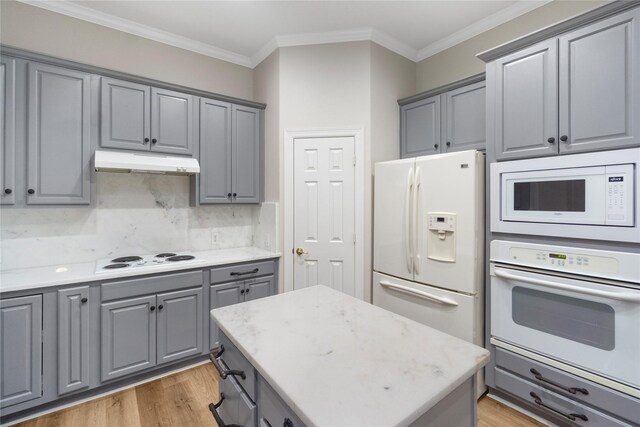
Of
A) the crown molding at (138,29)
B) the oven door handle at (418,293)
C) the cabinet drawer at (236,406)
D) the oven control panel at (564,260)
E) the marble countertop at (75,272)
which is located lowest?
the cabinet drawer at (236,406)

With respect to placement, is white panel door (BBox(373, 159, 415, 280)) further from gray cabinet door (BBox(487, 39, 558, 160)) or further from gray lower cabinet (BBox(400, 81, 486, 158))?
gray cabinet door (BBox(487, 39, 558, 160))

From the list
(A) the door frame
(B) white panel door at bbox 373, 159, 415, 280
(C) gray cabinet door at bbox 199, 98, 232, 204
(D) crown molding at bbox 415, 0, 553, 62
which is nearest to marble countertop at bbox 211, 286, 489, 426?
(B) white panel door at bbox 373, 159, 415, 280

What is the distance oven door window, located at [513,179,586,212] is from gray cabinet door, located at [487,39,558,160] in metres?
0.20

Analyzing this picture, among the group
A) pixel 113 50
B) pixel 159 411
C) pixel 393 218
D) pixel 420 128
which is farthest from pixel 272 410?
pixel 113 50

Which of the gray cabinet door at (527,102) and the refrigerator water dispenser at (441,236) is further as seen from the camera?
the refrigerator water dispenser at (441,236)

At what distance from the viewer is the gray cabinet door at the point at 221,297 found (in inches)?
103

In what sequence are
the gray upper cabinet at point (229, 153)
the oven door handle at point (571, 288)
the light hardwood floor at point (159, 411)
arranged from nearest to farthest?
the oven door handle at point (571, 288) → the light hardwood floor at point (159, 411) → the gray upper cabinet at point (229, 153)

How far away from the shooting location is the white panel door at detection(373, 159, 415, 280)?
2398mm

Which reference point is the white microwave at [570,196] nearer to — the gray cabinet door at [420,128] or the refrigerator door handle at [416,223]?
the refrigerator door handle at [416,223]

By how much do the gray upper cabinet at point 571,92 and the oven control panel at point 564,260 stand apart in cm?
61

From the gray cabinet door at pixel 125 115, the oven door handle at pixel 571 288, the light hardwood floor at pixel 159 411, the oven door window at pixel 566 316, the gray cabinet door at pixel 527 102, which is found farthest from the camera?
the gray cabinet door at pixel 125 115

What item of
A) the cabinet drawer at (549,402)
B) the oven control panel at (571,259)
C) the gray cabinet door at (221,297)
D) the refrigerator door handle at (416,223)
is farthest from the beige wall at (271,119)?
the cabinet drawer at (549,402)

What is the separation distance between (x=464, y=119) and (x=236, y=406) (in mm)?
2592

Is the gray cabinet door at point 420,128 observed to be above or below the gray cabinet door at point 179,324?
above
